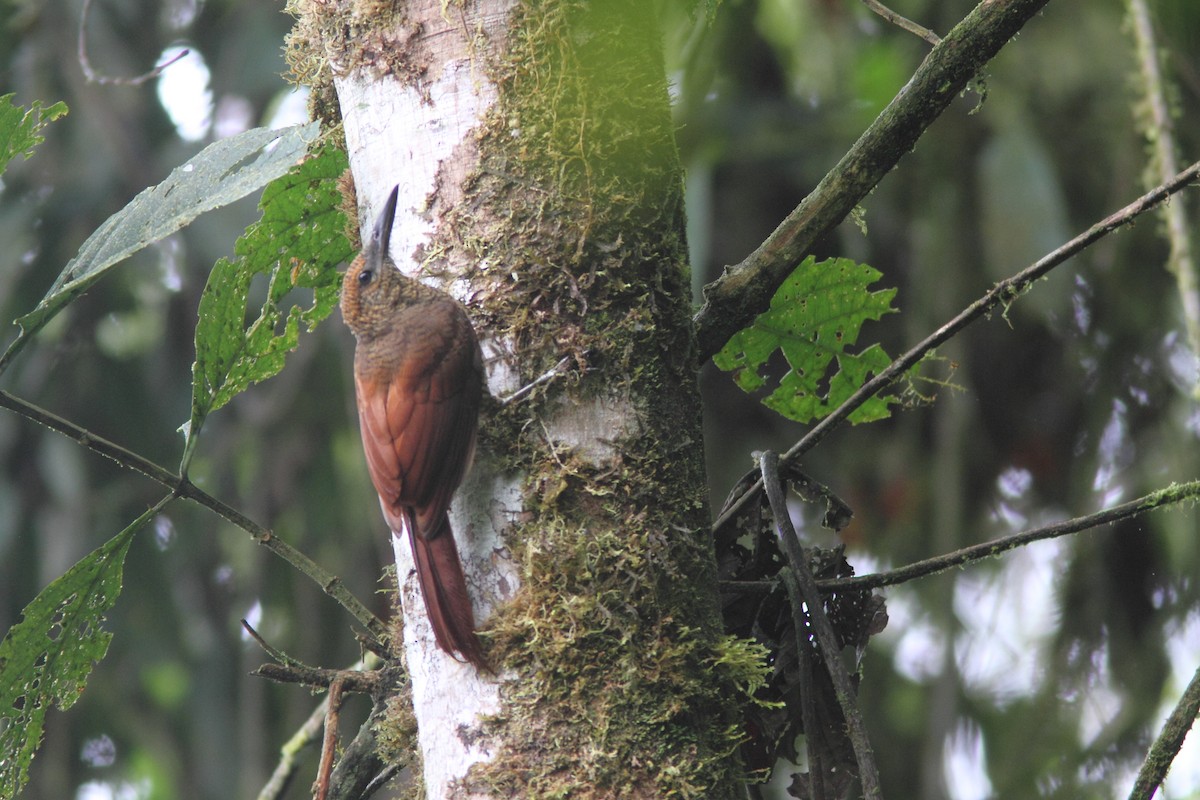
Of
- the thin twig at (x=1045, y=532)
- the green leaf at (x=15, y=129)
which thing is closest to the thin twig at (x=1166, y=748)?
the thin twig at (x=1045, y=532)

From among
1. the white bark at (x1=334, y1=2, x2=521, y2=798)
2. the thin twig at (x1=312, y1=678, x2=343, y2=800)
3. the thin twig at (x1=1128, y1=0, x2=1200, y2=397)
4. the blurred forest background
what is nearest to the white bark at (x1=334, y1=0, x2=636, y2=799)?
the white bark at (x1=334, y1=2, x2=521, y2=798)

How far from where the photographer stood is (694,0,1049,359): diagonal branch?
5.05ft

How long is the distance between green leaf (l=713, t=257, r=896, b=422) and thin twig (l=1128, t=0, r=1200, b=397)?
54 cm

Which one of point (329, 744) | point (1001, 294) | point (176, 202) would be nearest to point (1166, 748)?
point (1001, 294)

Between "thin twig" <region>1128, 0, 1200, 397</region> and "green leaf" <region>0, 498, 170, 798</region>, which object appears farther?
"thin twig" <region>1128, 0, 1200, 397</region>

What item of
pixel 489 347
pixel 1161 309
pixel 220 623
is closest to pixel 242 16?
pixel 220 623

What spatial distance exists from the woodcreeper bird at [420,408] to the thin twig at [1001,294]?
463 millimetres

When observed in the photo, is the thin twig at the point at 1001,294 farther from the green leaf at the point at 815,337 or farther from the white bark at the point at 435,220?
the white bark at the point at 435,220

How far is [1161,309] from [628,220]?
3374 mm

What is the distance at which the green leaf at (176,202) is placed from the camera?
1.66 metres

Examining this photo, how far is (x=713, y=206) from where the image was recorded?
18.1 feet

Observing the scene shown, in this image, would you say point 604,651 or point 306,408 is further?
point 306,408

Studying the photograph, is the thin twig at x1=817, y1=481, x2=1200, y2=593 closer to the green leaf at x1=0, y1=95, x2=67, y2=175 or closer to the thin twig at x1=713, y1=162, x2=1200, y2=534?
the thin twig at x1=713, y1=162, x2=1200, y2=534

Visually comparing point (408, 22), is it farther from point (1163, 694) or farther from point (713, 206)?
point (713, 206)
